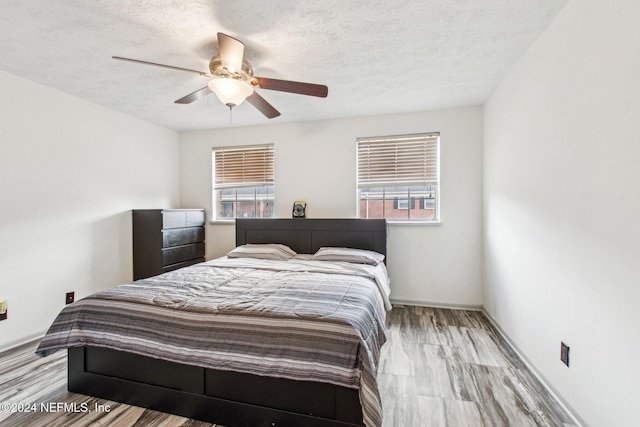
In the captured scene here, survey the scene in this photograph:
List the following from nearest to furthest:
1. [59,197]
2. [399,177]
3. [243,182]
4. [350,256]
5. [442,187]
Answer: [59,197]
[350,256]
[442,187]
[399,177]
[243,182]

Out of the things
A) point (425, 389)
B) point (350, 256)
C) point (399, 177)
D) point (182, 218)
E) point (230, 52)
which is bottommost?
point (425, 389)

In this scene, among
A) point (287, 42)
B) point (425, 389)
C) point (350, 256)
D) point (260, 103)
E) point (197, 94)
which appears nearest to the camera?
point (425, 389)

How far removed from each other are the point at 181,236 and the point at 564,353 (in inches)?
160

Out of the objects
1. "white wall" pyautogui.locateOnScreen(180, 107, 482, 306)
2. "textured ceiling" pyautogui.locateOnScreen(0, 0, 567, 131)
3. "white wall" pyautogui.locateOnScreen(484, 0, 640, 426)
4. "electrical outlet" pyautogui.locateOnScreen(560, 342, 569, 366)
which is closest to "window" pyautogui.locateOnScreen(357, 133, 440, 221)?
"white wall" pyautogui.locateOnScreen(180, 107, 482, 306)

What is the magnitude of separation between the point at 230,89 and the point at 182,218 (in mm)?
2495

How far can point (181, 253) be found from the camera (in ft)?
12.9

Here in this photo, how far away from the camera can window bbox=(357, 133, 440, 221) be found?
12.0 ft

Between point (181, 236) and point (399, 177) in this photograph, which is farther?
point (181, 236)

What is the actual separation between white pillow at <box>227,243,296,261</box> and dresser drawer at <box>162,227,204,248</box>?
843 millimetres

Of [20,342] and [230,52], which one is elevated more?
[230,52]

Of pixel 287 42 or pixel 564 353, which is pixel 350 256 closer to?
pixel 564 353

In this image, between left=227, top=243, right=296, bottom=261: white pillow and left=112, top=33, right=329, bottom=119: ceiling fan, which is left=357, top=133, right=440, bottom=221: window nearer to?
left=227, top=243, right=296, bottom=261: white pillow

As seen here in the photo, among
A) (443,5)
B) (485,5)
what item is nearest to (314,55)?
(443,5)

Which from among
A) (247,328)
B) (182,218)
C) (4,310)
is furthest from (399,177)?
(4,310)
